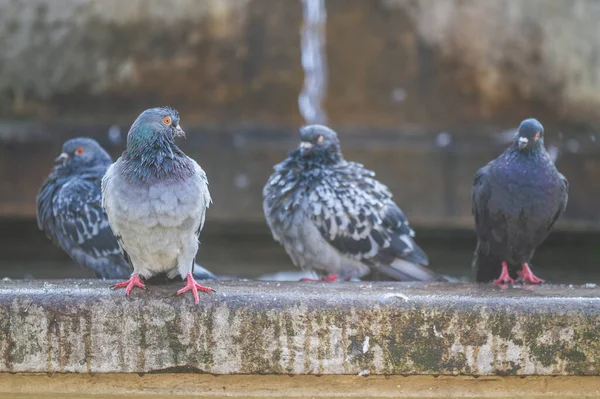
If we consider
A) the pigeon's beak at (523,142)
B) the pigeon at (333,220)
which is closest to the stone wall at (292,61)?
the pigeon at (333,220)

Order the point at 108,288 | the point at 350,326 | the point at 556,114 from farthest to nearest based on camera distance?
the point at 556,114 < the point at 108,288 < the point at 350,326

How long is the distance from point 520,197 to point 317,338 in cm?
244

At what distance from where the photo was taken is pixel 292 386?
13.4ft

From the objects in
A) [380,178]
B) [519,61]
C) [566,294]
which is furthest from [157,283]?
[519,61]

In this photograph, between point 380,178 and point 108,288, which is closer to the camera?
point 108,288

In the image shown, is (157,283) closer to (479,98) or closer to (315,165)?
(315,165)

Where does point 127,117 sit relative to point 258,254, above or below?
above

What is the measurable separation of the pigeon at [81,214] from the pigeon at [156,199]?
61.5 inches

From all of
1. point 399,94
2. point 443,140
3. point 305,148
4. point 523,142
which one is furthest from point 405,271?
point 399,94

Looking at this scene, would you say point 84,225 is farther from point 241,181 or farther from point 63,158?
point 241,181

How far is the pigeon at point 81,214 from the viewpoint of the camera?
649 centimetres

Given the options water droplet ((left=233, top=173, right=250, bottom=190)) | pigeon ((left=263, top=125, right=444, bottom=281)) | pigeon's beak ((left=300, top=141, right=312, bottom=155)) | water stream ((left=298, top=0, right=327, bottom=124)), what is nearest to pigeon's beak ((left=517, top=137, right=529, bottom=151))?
pigeon ((left=263, top=125, right=444, bottom=281))

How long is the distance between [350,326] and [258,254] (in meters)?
6.61

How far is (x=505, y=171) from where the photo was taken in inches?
234
